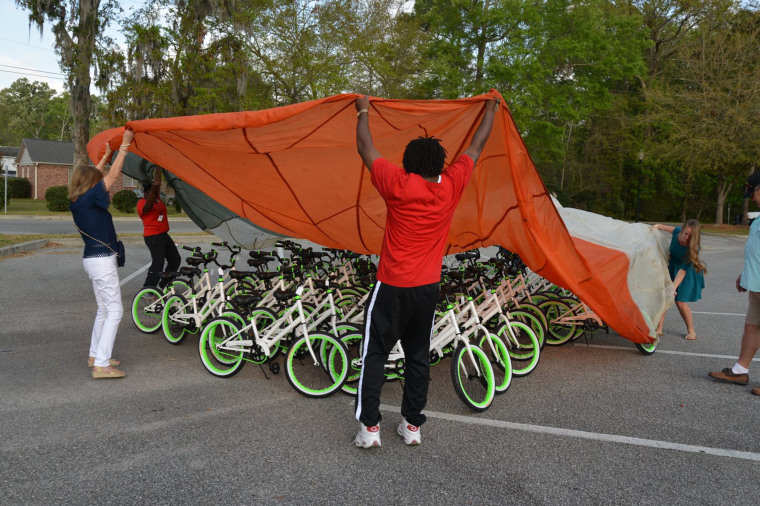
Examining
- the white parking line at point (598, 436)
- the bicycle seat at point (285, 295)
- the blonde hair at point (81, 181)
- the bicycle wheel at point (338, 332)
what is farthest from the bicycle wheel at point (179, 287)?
the white parking line at point (598, 436)

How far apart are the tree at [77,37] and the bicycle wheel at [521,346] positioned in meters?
23.8

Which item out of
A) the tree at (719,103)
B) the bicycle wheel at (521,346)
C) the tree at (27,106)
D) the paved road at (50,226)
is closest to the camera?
the bicycle wheel at (521,346)

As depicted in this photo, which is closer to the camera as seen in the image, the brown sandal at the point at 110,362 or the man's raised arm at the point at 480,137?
the man's raised arm at the point at 480,137

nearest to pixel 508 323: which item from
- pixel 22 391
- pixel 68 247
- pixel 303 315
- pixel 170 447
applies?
pixel 303 315

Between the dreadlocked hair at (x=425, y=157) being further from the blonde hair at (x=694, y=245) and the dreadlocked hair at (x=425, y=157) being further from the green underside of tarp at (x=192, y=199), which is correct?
the green underside of tarp at (x=192, y=199)

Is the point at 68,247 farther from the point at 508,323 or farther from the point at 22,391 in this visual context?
the point at 508,323

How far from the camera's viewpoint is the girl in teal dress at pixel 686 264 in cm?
630

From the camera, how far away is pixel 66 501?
2842 millimetres

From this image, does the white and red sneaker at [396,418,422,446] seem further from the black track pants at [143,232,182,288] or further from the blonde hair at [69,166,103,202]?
the black track pants at [143,232,182,288]

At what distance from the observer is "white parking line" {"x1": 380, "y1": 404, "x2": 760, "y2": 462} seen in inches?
142

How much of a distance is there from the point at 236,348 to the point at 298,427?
1316mm

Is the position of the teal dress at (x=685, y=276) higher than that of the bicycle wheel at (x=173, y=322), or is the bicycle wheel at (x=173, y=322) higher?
the teal dress at (x=685, y=276)

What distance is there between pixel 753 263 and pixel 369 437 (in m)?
3.97

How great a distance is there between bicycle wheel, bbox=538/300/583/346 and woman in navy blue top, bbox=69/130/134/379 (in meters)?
4.73
